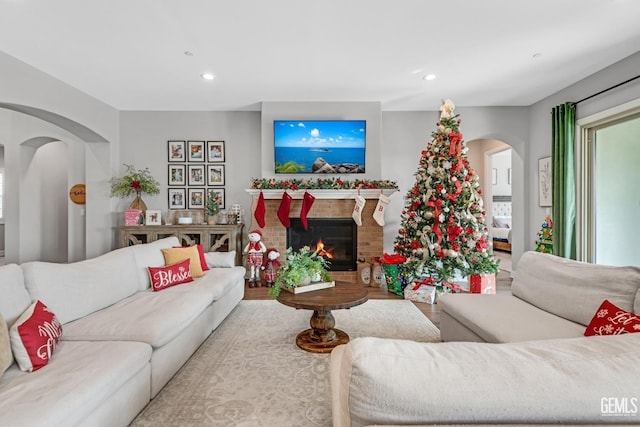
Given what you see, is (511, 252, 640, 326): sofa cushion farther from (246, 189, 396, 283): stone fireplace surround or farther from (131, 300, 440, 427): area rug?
(246, 189, 396, 283): stone fireplace surround

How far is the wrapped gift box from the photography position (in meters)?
4.71

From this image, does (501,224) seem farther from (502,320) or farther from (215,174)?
(215,174)

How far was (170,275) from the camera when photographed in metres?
2.97

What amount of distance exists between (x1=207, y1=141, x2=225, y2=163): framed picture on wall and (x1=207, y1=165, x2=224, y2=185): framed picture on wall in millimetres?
116

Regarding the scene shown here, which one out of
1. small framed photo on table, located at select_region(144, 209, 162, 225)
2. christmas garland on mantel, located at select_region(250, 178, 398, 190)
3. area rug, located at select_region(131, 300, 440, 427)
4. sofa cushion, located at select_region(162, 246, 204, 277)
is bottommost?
area rug, located at select_region(131, 300, 440, 427)

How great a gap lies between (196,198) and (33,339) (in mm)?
3714

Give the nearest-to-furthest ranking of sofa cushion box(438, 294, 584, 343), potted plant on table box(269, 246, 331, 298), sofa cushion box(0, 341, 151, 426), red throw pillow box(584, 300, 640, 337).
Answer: sofa cushion box(0, 341, 151, 426) < red throw pillow box(584, 300, 640, 337) < sofa cushion box(438, 294, 584, 343) < potted plant on table box(269, 246, 331, 298)

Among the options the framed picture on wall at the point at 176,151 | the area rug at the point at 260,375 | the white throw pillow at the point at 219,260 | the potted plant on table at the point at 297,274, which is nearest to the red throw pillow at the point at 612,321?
the area rug at the point at 260,375

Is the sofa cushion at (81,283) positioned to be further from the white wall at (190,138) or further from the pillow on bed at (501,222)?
the pillow on bed at (501,222)

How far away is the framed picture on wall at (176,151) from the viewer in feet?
16.5

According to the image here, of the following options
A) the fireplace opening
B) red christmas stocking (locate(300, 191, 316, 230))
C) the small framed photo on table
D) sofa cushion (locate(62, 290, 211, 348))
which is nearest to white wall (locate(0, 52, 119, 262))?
the small framed photo on table

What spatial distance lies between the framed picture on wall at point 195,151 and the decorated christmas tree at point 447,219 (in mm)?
3421

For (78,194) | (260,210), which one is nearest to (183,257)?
(260,210)

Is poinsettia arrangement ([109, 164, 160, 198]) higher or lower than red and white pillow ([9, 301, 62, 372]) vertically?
higher
